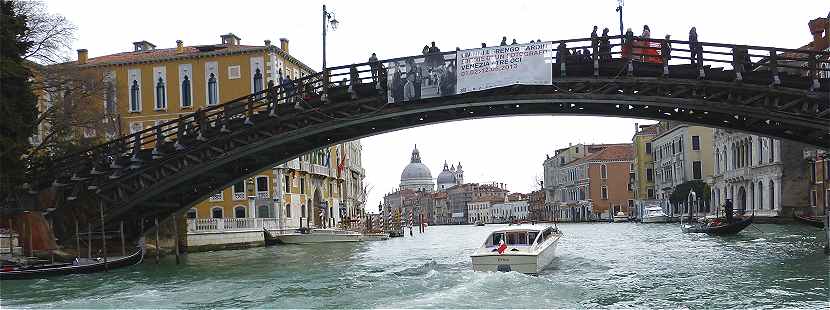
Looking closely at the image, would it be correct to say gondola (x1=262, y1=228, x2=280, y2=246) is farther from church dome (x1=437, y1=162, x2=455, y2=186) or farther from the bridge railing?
church dome (x1=437, y1=162, x2=455, y2=186)

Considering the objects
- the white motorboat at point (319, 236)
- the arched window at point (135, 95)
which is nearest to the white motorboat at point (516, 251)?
the white motorboat at point (319, 236)

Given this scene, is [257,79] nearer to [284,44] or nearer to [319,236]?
[284,44]

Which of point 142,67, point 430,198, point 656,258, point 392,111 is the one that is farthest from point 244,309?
point 430,198

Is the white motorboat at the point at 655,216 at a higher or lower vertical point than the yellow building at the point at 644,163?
lower

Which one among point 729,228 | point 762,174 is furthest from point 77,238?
point 762,174

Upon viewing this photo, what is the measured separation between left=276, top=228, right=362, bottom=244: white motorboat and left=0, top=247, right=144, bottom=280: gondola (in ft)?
49.2

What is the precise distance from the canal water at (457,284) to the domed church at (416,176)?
526 ft

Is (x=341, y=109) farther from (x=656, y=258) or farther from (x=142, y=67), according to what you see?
(x=142, y=67)

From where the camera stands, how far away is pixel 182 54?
1655 inches

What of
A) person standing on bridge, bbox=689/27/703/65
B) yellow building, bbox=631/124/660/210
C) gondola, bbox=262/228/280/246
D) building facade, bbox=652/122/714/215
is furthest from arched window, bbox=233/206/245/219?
yellow building, bbox=631/124/660/210

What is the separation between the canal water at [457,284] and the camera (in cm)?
1370

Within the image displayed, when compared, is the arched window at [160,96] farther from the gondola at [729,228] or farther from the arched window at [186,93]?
the gondola at [729,228]

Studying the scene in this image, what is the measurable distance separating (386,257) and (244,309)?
13230 millimetres

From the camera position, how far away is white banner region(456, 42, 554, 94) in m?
19.2
